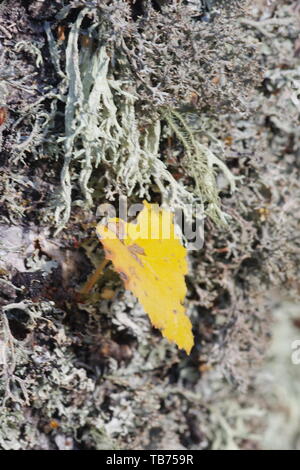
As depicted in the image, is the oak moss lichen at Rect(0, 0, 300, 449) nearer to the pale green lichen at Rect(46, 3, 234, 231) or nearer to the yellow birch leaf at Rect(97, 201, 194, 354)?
the pale green lichen at Rect(46, 3, 234, 231)

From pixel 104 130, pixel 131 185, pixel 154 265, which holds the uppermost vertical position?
pixel 104 130

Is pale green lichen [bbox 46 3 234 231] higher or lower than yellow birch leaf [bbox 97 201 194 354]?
higher

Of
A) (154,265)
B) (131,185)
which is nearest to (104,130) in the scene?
(131,185)

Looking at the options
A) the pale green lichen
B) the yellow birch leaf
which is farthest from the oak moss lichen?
the yellow birch leaf

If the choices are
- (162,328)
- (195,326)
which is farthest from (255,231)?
(162,328)

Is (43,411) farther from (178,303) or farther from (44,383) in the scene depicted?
(178,303)

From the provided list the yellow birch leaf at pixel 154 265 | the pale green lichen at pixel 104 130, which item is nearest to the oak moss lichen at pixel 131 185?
the pale green lichen at pixel 104 130

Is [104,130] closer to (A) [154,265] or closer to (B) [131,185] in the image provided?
(B) [131,185]

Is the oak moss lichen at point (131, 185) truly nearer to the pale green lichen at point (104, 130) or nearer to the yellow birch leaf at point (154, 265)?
the pale green lichen at point (104, 130)

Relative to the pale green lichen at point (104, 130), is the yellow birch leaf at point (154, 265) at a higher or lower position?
lower
